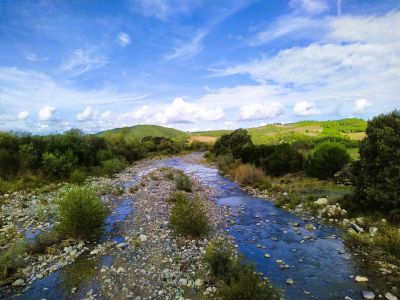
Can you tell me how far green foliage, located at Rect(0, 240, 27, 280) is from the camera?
967cm

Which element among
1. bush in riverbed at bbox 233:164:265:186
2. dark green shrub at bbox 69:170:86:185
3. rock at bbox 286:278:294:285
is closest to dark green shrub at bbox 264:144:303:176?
bush in riverbed at bbox 233:164:265:186

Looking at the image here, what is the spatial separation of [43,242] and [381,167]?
14.6m

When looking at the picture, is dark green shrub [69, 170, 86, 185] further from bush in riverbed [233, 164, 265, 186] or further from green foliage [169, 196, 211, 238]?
green foliage [169, 196, 211, 238]

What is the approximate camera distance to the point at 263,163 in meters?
29.4

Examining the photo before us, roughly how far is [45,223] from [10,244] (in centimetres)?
273

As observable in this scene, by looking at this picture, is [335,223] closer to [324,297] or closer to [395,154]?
[395,154]

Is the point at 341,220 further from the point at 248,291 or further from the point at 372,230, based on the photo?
the point at 248,291

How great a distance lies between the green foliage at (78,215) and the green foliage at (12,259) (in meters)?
1.49

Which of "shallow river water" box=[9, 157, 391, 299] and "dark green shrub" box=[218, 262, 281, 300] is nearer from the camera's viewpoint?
"dark green shrub" box=[218, 262, 281, 300]

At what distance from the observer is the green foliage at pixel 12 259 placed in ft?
31.7

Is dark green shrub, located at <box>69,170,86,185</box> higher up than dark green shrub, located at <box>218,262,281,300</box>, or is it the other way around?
dark green shrub, located at <box>218,262,281,300</box>

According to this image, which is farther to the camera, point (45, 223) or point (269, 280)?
point (45, 223)

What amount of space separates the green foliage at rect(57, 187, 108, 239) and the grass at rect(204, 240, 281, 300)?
5669mm

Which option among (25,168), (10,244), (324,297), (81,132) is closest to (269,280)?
(324,297)
